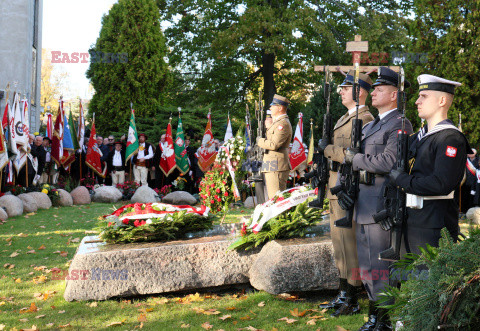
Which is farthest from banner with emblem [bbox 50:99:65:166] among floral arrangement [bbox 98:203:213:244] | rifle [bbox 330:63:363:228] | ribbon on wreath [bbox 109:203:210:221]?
rifle [bbox 330:63:363:228]

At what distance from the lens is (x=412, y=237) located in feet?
11.6

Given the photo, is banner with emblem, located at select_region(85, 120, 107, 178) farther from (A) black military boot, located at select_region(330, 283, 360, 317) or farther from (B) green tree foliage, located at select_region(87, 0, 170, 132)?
(A) black military boot, located at select_region(330, 283, 360, 317)

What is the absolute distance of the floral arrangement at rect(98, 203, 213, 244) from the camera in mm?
5734

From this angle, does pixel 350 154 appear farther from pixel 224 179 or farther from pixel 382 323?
pixel 224 179

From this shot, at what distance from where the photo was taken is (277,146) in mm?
7207

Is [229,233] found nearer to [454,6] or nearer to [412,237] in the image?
[412,237]

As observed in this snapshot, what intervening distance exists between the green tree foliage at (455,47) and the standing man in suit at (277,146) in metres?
9.38

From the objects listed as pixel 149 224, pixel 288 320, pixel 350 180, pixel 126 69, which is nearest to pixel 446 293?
pixel 350 180

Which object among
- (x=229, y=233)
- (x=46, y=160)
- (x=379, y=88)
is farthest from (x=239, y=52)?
(x=379, y=88)

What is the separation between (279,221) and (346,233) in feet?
3.44

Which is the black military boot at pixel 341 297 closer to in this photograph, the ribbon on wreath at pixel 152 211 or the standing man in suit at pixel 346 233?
the standing man in suit at pixel 346 233

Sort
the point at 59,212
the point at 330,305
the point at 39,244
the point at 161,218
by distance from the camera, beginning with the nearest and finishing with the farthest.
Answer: the point at 330,305 < the point at 161,218 < the point at 39,244 < the point at 59,212

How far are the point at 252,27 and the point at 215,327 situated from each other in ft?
59.7

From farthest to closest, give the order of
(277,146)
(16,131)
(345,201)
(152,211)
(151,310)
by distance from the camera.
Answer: (16,131)
(277,146)
(152,211)
(151,310)
(345,201)
